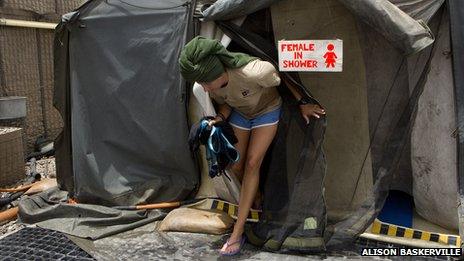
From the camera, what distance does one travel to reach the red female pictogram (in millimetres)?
3436

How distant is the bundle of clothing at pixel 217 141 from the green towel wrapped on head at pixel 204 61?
1.58 ft

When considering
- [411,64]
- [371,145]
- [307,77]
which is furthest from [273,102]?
[411,64]

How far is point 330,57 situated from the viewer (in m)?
3.45

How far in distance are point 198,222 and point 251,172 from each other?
780mm

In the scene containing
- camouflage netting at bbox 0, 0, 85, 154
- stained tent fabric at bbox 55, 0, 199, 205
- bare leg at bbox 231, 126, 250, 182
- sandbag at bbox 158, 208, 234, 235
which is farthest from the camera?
camouflage netting at bbox 0, 0, 85, 154

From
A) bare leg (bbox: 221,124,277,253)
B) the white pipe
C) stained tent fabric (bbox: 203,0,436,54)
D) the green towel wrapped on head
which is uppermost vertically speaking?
the white pipe

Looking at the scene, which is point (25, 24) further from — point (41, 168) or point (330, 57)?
point (330, 57)

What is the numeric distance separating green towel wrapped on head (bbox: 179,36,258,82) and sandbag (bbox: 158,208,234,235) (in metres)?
1.43

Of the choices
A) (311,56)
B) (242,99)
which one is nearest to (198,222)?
(242,99)

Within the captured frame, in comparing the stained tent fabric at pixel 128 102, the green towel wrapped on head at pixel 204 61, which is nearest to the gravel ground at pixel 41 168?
the stained tent fabric at pixel 128 102

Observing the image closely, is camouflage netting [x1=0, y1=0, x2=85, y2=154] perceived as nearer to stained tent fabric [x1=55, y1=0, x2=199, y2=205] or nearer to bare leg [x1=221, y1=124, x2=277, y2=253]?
stained tent fabric [x1=55, y1=0, x2=199, y2=205]

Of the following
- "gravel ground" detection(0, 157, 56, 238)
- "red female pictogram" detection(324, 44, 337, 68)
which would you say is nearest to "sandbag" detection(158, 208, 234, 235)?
"red female pictogram" detection(324, 44, 337, 68)

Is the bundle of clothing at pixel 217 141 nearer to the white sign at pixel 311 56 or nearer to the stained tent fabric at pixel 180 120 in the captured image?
the stained tent fabric at pixel 180 120

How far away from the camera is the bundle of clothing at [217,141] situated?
11.6ft
